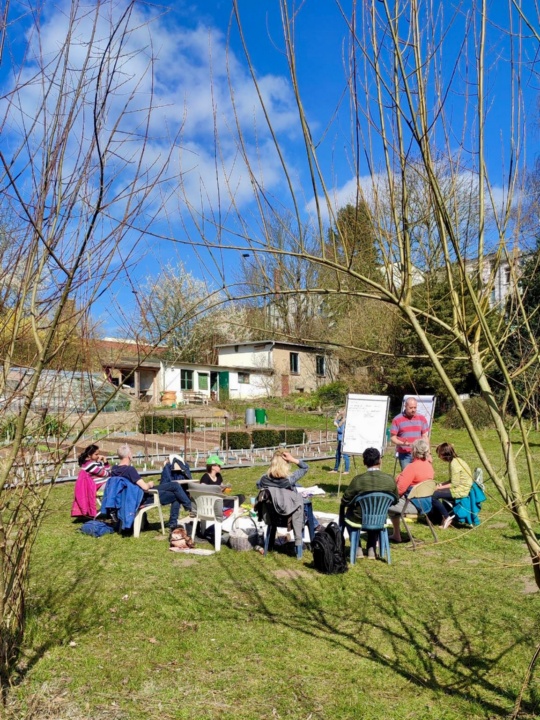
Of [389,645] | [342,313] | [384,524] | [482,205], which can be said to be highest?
[342,313]

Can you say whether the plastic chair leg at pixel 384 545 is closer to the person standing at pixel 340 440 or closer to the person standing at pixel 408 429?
the person standing at pixel 408 429

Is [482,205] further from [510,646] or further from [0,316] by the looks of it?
[510,646]

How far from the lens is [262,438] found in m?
18.8

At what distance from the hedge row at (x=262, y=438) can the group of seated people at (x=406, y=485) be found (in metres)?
9.71

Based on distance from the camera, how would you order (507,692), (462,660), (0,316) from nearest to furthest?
(0,316) < (507,692) < (462,660)

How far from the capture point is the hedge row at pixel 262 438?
60.0 feet

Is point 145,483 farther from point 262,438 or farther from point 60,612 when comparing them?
point 262,438

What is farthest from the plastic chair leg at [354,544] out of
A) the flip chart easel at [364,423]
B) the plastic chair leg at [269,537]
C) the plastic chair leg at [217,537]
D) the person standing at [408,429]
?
the flip chart easel at [364,423]

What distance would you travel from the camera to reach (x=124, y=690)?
3.74m

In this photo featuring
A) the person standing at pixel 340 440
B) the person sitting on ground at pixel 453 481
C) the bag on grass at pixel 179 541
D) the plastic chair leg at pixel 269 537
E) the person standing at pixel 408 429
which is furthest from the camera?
the person standing at pixel 340 440

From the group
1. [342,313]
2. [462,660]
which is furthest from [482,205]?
[342,313]

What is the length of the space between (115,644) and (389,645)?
1.94 m

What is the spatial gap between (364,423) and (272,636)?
749 centimetres

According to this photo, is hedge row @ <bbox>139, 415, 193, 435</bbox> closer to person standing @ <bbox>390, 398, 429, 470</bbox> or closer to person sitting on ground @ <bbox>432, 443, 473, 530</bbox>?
person standing @ <bbox>390, 398, 429, 470</bbox>
